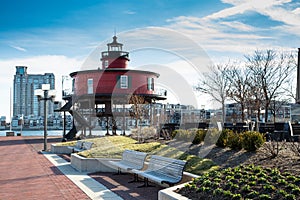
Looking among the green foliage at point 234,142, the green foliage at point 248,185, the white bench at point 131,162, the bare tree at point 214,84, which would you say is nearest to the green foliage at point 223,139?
the green foliage at point 234,142

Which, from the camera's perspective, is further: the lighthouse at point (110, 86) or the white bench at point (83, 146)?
the lighthouse at point (110, 86)

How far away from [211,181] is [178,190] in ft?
2.33

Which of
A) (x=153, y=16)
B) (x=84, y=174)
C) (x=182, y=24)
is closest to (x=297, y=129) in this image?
(x=182, y=24)

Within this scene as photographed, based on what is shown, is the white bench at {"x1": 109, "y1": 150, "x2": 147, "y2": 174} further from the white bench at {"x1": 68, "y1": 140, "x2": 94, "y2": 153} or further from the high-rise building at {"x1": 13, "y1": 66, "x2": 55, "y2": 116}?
the high-rise building at {"x1": 13, "y1": 66, "x2": 55, "y2": 116}

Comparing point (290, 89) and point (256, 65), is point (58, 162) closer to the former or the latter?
point (256, 65)

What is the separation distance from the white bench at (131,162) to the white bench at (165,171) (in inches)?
23.0

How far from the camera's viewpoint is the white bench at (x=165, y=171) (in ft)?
27.4

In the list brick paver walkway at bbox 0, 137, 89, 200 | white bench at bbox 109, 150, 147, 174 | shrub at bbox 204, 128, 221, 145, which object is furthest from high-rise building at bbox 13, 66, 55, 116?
white bench at bbox 109, 150, 147, 174

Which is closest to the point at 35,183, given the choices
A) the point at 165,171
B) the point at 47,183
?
the point at 47,183

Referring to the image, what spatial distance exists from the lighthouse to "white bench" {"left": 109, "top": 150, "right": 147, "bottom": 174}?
2192cm

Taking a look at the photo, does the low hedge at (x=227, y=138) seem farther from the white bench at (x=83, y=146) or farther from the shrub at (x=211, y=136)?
the white bench at (x=83, y=146)

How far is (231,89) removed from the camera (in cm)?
3272

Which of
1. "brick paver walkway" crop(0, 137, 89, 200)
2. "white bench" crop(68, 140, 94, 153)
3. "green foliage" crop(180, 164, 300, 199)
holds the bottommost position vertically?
"brick paver walkway" crop(0, 137, 89, 200)

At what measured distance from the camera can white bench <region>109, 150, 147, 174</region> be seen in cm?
1058
